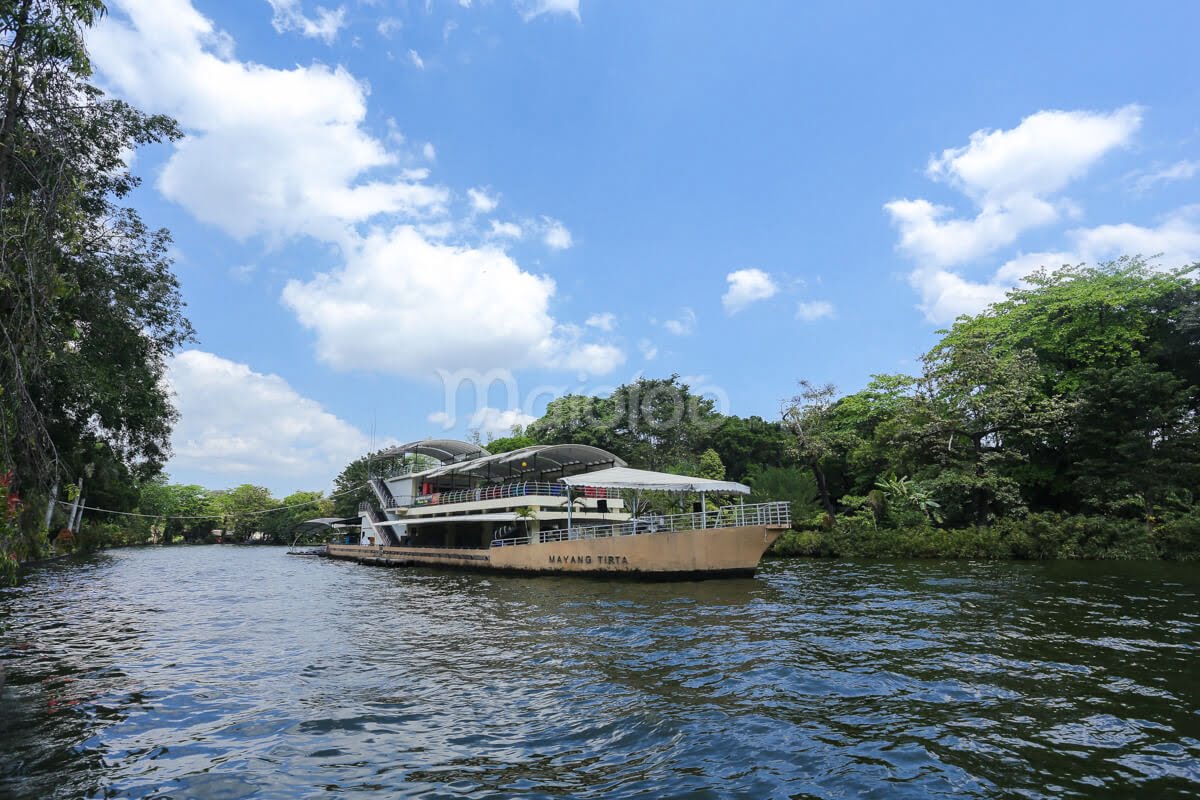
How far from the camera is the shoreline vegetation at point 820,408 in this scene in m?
6.79

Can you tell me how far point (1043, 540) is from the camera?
25.6 meters

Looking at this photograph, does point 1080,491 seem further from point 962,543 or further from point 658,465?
point 658,465

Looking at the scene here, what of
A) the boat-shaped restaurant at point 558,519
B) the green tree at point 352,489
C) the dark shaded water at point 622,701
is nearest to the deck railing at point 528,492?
the boat-shaped restaurant at point 558,519

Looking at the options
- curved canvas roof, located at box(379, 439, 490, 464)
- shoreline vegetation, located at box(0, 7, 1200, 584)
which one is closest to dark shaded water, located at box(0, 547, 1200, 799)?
shoreline vegetation, located at box(0, 7, 1200, 584)

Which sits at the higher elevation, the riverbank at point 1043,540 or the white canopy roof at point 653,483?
the white canopy roof at point 653,483

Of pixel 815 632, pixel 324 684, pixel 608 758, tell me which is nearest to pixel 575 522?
pixel 815 632

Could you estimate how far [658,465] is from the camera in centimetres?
4781

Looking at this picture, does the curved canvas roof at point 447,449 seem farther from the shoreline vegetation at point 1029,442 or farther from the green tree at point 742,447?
the green tree at point 742,447

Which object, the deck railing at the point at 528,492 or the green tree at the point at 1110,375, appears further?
the deck railing at the point at 528,492

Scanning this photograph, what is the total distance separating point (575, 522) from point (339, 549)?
934 inches

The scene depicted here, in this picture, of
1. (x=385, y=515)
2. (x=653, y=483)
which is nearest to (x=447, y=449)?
(x=385, y=515)

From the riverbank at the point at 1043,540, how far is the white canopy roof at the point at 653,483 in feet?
37.7

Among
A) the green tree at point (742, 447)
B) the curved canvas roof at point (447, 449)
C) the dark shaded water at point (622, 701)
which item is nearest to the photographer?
the dark shaded water at point (622, 701)

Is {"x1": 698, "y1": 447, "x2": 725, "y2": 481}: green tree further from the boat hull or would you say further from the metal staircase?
the metal staircase
